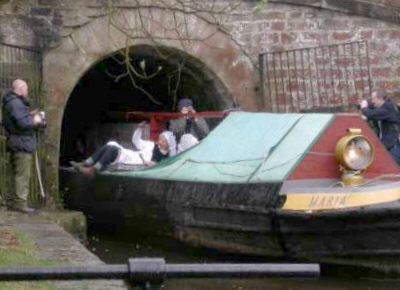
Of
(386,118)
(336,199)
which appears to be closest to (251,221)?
(336,199)

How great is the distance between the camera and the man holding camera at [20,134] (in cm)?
1260

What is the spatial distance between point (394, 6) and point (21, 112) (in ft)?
19.9

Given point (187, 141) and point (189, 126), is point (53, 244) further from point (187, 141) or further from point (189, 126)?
point (189, 126)

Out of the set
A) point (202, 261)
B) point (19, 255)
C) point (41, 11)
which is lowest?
point (202, 261)

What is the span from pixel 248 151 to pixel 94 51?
369cm

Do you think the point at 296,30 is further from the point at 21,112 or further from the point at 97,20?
the point at 21,112

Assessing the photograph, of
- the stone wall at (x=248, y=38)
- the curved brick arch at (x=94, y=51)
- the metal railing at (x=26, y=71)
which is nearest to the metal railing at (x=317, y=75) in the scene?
the stone wall at (x=248, y=38)

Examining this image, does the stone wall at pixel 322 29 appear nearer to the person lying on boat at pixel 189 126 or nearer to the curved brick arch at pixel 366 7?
the curved brick arch at pixel 366 7

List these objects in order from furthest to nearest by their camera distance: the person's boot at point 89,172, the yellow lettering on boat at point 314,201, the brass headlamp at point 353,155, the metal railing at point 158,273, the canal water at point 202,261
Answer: the person's boot at point 89,172 < the brass headlamp at point 353,155 < the yellow lettering on boat at point 314,201 < the canal water at point 202,261 < the metal railing at point 158,273

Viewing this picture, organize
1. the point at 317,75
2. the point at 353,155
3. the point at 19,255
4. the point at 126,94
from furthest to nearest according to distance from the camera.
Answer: the point at 126,94
the point at 317,75
the point at 353,155
the point at 19,255

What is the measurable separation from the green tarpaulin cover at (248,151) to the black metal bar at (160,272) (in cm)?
833

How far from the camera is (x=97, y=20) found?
1462cm

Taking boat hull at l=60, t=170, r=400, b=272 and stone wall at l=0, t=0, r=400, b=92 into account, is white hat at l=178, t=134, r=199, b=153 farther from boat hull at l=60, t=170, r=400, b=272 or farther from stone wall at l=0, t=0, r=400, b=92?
stone wall at l=0, t=0, r=400, b=92

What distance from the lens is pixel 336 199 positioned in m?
10.3
